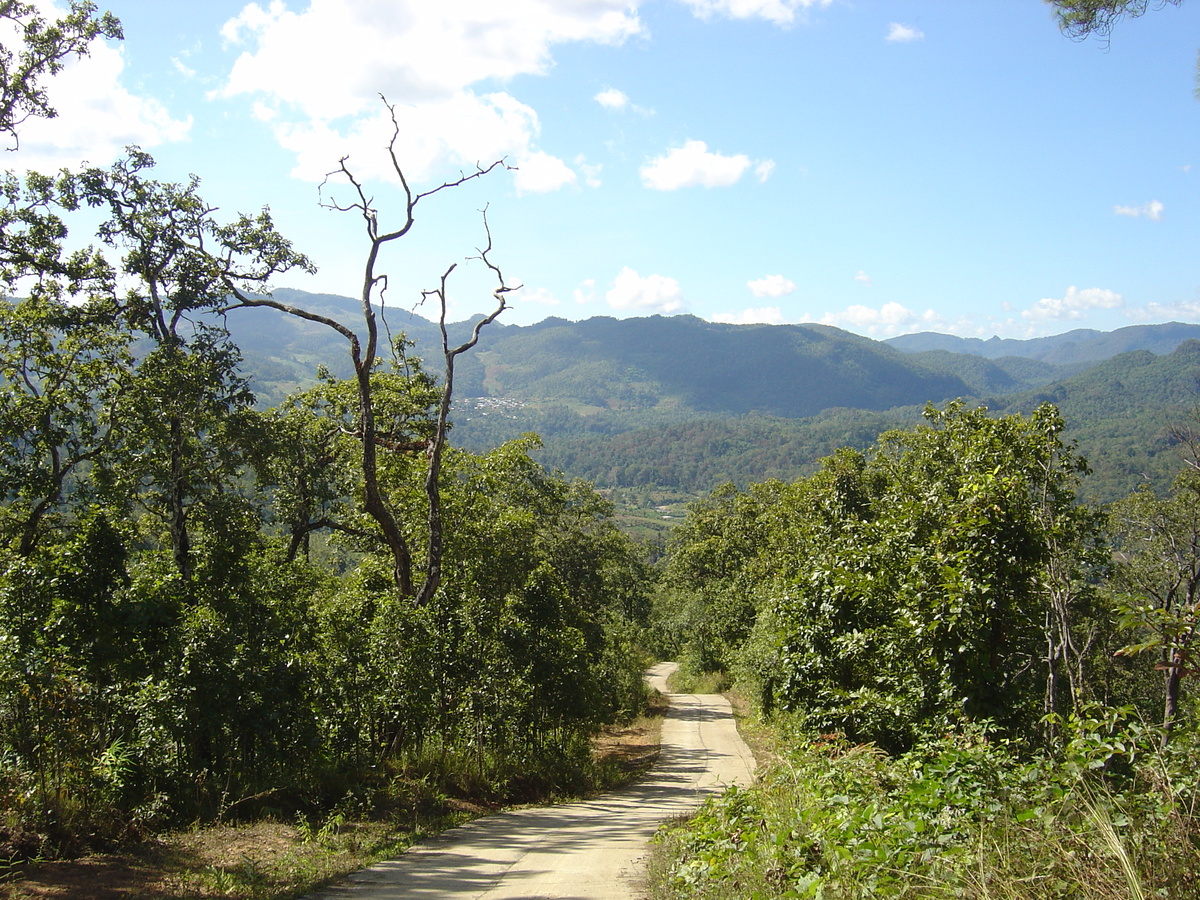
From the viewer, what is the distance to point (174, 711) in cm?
820

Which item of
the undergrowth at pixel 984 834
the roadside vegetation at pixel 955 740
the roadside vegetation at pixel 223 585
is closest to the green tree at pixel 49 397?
the roadside vegetation at pixel 223 585

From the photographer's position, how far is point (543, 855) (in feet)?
28.2

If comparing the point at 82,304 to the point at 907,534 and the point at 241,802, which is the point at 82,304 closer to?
the point at 241,802

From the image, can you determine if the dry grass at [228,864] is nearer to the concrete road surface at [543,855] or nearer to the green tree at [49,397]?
the concrete road surface at [543,855]

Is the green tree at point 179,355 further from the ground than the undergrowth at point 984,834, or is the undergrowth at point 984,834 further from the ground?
the green tree at point 179,355

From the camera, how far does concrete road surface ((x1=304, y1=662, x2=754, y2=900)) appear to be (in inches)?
273

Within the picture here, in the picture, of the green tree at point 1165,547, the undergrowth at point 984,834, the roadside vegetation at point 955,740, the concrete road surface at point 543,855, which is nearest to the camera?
the undergrowth at point 984,834

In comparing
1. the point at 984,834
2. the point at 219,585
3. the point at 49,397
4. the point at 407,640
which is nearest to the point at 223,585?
the point at 219,585

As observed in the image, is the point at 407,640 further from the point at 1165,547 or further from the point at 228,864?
the point at 1165,547

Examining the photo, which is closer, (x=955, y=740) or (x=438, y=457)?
(x=955, y=740)

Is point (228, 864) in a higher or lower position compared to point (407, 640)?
lower

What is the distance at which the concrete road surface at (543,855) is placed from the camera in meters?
6.93

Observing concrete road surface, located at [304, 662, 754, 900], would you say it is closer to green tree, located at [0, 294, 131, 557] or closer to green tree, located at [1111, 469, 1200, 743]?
green tree, located at [0, 294, 131, 557]

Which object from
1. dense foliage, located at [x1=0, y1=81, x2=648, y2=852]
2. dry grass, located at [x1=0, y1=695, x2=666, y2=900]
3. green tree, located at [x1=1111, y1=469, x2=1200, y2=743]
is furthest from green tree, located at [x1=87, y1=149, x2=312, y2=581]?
green tree, located at [x1=1111, y1=469, x2=1200, y2=743]
